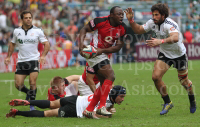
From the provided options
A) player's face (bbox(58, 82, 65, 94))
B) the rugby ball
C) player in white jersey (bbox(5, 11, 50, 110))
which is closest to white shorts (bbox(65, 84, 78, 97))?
player's face (bbox(58, 82, 65, 94))

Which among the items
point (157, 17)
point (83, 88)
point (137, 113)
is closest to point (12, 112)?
point (83, 88)

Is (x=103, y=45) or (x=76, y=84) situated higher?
(x=103, y=45)

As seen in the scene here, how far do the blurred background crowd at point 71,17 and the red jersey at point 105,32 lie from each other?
14.4 meters

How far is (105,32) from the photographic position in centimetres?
775

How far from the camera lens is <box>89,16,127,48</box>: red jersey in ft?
25.3

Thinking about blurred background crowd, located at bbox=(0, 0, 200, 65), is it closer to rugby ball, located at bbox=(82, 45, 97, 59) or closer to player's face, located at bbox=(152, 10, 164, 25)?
rugby ball, located at bbox=(82, 45, 97, 59)

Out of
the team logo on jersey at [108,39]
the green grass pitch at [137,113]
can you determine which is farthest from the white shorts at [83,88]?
the team logo on jersey at [108,39]

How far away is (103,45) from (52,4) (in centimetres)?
2112

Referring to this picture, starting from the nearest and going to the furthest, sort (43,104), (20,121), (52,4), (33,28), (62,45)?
(20,121) < (43,104) < (33,28) < (62,45) < (52,4)

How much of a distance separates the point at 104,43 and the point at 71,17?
65.5ft

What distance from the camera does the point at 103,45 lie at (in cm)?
784

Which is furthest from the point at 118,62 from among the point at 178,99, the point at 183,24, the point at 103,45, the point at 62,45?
the point at 103,45

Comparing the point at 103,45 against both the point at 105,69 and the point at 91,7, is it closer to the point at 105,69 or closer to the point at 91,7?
the point at 105,69

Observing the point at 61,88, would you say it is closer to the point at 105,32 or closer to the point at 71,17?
the point at 105,32
